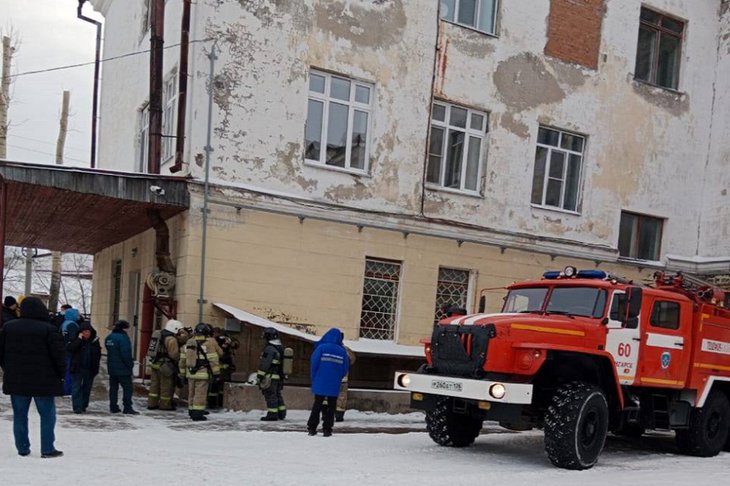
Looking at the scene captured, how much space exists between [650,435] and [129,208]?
10219mm

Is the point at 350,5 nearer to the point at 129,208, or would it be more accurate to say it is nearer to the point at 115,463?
the point at 129,208

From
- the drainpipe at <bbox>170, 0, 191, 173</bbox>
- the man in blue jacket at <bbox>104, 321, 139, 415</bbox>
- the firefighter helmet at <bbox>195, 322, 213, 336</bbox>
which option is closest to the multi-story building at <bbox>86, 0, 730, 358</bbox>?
the drainpipe at <bbox>170, 0, 191, 173</bbox>

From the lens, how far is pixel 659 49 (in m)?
20.1

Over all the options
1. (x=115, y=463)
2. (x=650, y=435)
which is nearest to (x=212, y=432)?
(x=115, y=463)

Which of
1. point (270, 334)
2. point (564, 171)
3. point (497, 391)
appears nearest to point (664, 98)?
point (564, 171)

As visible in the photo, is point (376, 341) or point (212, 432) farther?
point (376, 341)

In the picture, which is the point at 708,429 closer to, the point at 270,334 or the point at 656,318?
the point at 656,318

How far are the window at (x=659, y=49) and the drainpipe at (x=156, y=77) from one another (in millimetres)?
11645

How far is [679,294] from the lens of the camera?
11.1 meters

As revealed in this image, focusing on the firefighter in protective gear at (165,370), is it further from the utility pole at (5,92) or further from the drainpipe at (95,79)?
the utility pole at (5,92)

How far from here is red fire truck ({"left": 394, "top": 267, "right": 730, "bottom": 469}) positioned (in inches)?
362

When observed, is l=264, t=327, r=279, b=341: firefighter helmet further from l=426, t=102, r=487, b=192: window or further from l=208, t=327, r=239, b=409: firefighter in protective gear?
l=426, t=102, r=487, b=192: window

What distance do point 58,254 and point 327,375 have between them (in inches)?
920

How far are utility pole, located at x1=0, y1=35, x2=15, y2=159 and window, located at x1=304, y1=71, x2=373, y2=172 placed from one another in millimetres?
14582
